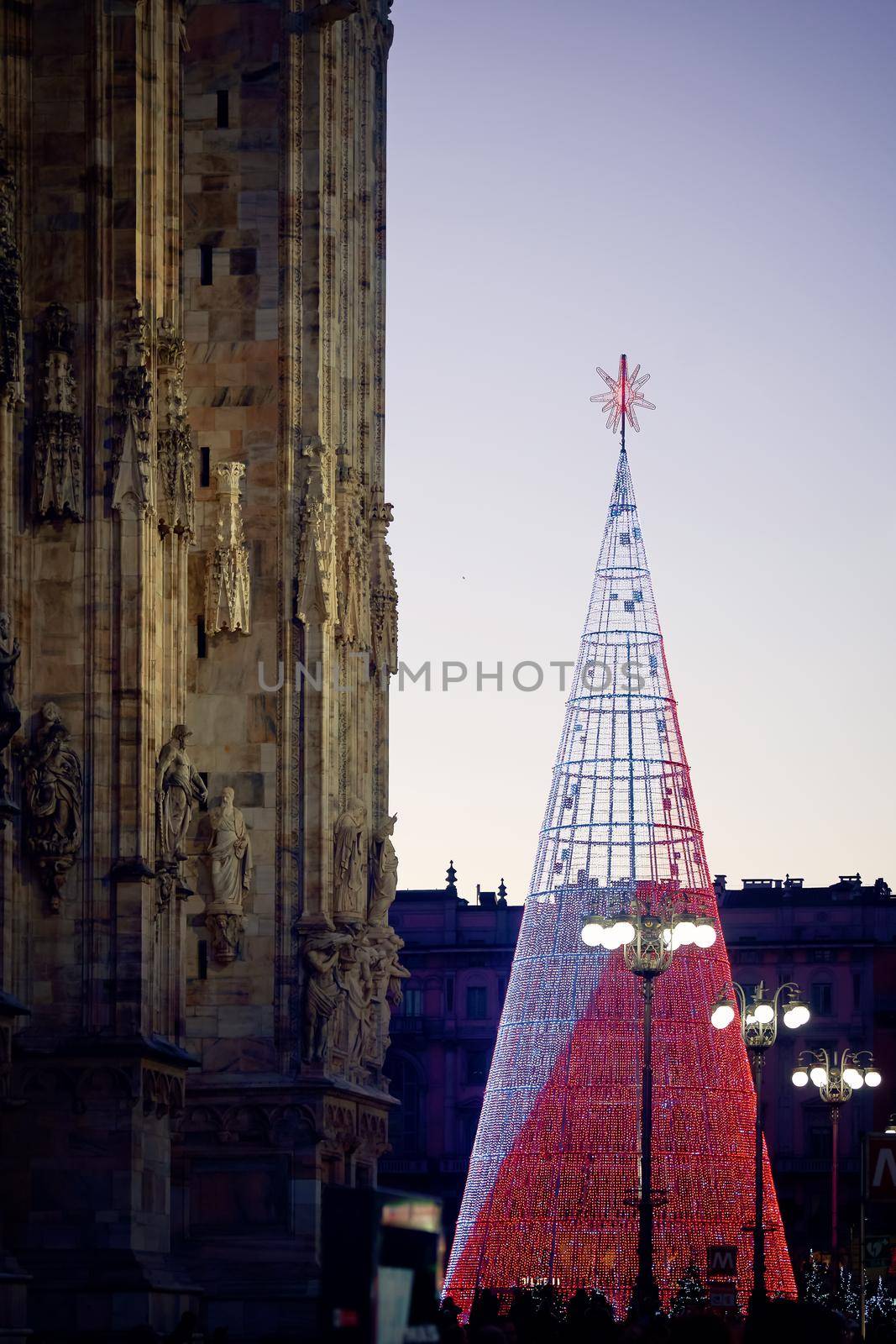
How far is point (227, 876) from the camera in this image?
42.6 meters

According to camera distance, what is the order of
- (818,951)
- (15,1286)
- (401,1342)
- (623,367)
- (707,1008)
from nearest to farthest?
(401,1342), (15,1286), (707,1008), (623,367), (818,951)

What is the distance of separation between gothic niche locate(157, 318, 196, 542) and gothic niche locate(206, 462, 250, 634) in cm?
566

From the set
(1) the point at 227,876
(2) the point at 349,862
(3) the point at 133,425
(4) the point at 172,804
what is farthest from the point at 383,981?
(3) the point at 133,425

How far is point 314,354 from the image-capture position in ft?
149

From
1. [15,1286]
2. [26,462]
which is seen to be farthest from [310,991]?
[15,1286]

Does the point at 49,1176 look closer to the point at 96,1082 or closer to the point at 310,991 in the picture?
the point at 96,1082

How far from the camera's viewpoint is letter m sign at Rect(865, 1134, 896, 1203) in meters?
22.4

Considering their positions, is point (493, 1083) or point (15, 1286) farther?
point (493, 1083)

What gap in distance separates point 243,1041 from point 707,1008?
1601 cm

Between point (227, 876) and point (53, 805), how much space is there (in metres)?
8.44

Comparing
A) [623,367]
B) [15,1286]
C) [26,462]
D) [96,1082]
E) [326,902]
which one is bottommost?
[15,1286]

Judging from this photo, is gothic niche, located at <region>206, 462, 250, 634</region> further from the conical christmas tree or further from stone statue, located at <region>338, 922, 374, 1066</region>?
the conical christmas tree

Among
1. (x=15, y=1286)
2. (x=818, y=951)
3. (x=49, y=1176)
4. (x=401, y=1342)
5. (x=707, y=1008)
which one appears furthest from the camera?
(x=818, y=951)

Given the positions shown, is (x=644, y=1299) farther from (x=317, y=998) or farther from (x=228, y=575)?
(x=228, y=575)
